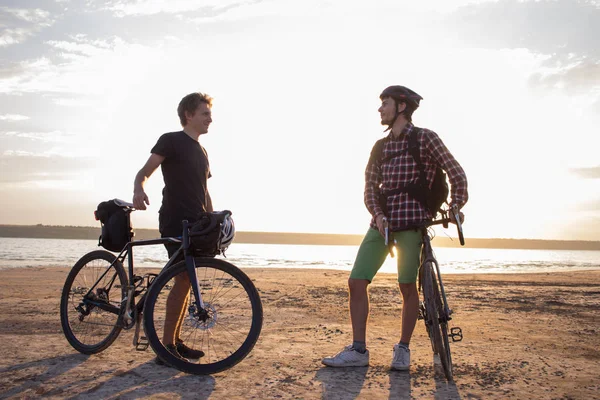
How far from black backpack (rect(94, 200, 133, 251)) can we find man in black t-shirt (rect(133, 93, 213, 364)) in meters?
0.28

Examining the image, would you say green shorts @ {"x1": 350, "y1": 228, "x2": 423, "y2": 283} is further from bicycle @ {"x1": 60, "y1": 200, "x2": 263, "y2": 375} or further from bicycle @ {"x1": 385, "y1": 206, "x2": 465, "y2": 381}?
bicycle @ {"x1": 60, "y1": 200, "x2": 263, "y2": 375}

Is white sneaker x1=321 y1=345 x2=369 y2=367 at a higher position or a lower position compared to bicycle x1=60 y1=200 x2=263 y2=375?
lower

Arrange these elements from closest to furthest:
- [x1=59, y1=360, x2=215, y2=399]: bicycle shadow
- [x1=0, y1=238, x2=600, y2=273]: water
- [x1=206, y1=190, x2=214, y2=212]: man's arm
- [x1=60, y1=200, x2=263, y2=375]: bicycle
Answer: [x1=59, y1=360, x2=215, y2=399]: bicycle shadow → [x1=60, y1=200, x2=263, y2=375]: bicycle → [x1=206, y1=190, x2=214, y2=212]: man's arm → [x1=0, y1=238, x2=600, y2=273]: water

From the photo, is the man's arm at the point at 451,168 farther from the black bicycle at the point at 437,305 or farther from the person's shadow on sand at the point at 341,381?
the person's shadow on sand at the point at 341,381

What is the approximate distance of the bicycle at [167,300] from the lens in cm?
321

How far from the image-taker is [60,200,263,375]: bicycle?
3.21 meters

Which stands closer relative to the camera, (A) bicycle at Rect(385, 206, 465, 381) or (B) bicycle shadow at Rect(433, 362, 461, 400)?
(B) bicycle shadow at Rect(433, 362, 461, 400)

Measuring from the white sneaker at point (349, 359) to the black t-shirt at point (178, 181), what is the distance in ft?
4.72

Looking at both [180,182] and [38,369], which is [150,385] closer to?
[38,369]

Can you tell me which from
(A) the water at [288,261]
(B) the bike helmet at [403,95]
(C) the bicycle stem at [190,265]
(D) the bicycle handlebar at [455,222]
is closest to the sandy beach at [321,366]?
(C) the bicycle stem at [190,265]

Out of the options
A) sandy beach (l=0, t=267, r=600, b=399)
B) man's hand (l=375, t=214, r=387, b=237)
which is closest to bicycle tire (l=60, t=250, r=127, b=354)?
sandy beach (l=0, t=267, r=600, b=399)

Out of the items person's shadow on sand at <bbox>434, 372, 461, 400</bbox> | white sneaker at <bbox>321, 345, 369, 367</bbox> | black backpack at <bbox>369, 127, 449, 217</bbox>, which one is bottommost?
person's shadow on sand at <bbox>434, 372, 461, 400</bbox>

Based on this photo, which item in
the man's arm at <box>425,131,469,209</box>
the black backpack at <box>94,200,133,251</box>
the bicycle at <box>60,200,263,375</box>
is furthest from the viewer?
the black backpack at <box>94,200,133,251</box>

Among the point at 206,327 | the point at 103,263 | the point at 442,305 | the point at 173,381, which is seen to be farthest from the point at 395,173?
the point at 103,263
